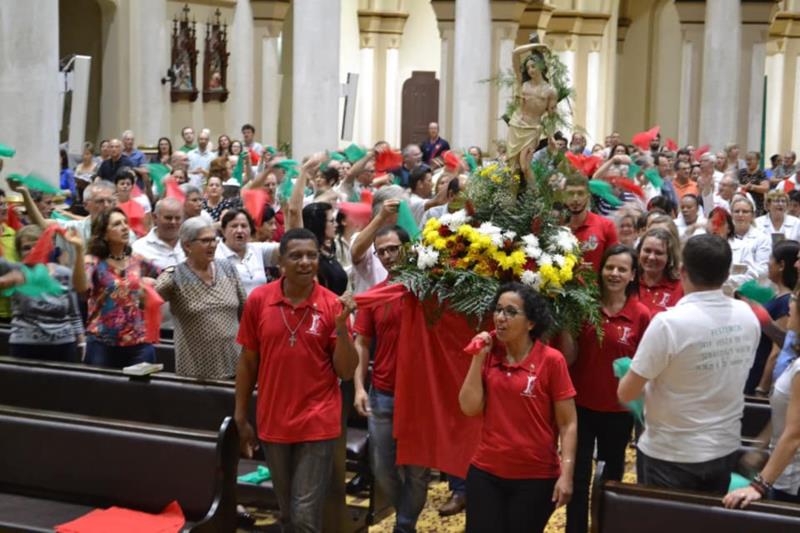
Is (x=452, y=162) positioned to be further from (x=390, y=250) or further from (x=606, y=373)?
(x=606, y=373)

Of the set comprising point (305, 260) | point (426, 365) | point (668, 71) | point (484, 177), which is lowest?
point (426, 365)

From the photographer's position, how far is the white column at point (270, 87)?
893 inches

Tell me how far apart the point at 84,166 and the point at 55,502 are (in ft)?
32.2

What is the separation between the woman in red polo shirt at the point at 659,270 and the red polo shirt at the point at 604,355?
51cm

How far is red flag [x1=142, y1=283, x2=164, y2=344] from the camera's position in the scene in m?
7.02

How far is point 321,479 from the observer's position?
234 inches

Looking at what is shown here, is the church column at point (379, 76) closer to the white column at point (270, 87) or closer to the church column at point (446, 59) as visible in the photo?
the white column at point (270, 87)

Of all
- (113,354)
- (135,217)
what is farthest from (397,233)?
(135,217)

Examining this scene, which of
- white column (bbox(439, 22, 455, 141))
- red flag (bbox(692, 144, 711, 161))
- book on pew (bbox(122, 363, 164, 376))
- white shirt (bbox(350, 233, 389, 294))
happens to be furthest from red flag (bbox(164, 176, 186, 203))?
white column (bbox(439, 22, 455, 141))

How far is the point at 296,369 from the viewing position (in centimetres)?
585

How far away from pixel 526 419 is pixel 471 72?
13.9m

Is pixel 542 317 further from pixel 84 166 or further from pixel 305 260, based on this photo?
pixel 84 166

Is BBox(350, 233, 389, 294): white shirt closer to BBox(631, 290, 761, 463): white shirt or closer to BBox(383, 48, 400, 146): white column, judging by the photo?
BBox(631, 290, 761, 463): white shirt

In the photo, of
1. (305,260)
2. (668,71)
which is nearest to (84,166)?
(305,260)
